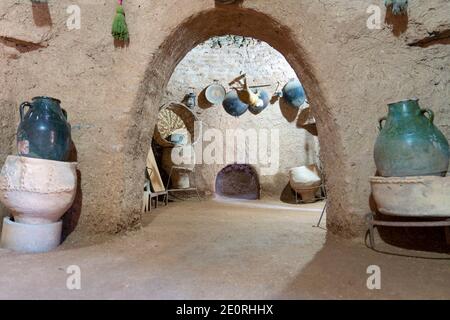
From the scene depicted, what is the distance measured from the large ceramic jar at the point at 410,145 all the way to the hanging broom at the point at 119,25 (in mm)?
2018

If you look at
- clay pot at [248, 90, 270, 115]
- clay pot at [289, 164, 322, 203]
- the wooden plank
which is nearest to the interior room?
the wooden plank

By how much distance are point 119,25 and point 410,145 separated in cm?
219

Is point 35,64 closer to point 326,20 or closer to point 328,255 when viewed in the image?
point 326,20

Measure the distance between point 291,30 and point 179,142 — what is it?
3.33 meters

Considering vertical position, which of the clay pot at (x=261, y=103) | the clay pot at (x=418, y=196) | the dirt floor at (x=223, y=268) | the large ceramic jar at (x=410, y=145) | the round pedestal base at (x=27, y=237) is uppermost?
the clay pot at (x=261, y=103)

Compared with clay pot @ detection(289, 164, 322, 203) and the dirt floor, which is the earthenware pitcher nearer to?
the dirt floor

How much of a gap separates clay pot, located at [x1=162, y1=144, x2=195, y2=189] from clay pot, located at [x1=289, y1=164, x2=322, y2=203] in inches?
73.0

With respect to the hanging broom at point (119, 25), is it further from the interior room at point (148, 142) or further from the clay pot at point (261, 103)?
the clay pot at point (261, 103)

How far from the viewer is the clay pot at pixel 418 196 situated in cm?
160

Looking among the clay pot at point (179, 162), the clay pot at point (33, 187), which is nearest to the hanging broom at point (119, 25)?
the clay pot at point (33, 187)

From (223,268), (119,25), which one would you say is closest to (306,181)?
(223,268)

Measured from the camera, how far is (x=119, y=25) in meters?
2.21

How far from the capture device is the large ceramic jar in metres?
1.68

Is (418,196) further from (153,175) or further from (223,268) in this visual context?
(153,175)
